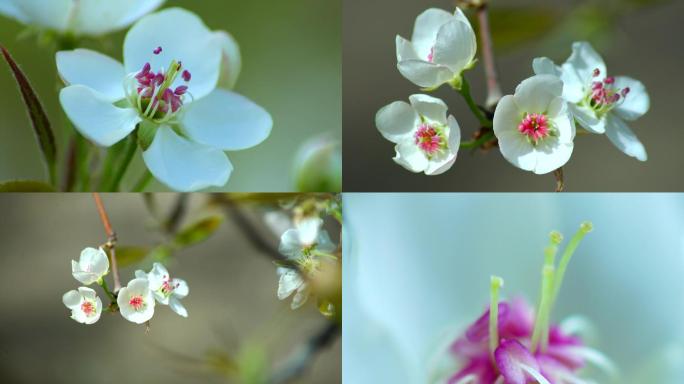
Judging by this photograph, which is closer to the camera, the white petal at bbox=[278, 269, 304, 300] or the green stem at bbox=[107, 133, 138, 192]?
the green stem at bbox=[107, 133, 138, 192]

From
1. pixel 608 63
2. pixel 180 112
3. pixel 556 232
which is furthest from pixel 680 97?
pixel 180 112

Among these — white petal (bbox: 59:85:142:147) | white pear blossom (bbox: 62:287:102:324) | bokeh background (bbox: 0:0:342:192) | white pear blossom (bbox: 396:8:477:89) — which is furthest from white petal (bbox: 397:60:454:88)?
white pear blossom (bbox: 62:287:102:324)

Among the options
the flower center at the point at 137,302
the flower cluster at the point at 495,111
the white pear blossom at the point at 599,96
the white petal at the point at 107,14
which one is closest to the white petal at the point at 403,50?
the flower cluster at the point at 495,111

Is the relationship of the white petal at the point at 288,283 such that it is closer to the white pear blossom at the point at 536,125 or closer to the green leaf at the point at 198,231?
the green leaf at the point at 198,231

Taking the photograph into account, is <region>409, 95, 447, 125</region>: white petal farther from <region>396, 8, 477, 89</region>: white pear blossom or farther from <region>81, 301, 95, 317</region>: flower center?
<region>81, 301, 95, 317</region>: flower center

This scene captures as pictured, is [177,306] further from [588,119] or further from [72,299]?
[588,119]

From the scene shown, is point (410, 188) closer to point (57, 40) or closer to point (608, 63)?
point (608, 63)
